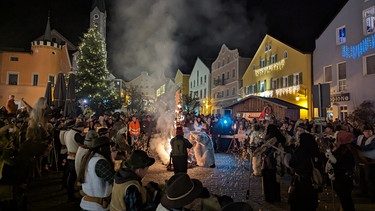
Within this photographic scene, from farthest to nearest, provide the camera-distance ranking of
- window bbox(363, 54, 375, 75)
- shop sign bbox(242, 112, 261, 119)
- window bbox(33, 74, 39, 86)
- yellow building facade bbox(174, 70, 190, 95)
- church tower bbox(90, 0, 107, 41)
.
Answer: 1. yellow building facade bbox(174, 70, 190, 95)
2. church tower bbox(90, 0, 107, 41)
3. window bbox(33, 74, 39, 86)
4. shop sign bbox(242, 112, 261, 119)
5. window bbox(363, 54, 375, 75)

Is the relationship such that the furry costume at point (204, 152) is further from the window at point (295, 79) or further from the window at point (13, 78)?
A: the window at point (13, 78)

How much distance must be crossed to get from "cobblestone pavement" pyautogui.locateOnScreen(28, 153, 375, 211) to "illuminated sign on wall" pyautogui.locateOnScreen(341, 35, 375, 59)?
14.8 metres

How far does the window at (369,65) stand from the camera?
2078 cm

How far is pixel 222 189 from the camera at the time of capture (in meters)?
8.52

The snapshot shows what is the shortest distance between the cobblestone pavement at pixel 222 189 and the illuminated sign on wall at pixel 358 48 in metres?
14.8

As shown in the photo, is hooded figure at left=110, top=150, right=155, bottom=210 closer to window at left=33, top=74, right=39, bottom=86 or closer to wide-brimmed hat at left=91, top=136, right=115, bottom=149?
wide-brimmed hat at left=91, top=136, right=115, bottom=149

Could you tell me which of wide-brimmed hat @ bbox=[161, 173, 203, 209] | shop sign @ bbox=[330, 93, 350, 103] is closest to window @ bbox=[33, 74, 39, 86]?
shop sign @ bbox=[330, 93, 350, 103]

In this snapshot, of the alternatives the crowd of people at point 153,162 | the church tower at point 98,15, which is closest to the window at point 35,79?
the church tower at point 98,15

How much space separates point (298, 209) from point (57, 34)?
4552 cm

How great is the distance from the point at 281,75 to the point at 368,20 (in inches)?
432

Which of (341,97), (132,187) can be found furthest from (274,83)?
(132,187)

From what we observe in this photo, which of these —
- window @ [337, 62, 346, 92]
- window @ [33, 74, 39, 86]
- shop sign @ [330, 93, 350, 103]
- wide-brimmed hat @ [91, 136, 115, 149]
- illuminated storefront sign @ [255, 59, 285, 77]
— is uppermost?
illuminated storefront sign @ [255, 59, 285, 77]

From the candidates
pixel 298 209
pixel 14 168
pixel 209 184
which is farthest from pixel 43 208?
pixel 298 209

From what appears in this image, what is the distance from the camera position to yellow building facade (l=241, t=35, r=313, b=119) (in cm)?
2756
